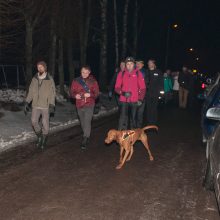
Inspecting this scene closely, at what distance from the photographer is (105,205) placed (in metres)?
5.81

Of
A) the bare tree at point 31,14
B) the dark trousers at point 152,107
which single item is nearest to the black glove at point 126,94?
the dark trousers at point 152,107

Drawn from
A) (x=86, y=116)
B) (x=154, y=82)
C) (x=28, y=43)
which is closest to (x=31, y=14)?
(x=28, y=43)

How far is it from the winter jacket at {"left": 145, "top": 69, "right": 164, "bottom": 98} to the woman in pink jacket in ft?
9.29

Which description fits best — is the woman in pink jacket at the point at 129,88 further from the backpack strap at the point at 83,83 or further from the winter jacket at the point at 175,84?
the winter jacket at the point at 175,84

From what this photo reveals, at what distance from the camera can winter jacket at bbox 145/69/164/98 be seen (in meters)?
12.7

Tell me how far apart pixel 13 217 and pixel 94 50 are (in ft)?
116

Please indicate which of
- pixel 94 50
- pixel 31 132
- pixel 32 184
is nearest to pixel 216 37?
pixel 94 50

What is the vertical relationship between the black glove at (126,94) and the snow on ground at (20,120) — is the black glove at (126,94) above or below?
above

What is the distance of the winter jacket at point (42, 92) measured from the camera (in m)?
9.48

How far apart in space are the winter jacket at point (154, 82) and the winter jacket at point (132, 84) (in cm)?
293

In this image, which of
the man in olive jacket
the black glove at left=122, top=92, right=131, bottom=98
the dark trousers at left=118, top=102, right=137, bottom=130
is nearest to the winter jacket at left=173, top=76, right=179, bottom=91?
the dark trousers at left=118, top=102, right=137, bottom=130

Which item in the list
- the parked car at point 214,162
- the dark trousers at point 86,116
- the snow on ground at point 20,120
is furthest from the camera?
the snow on ground at point 20,120

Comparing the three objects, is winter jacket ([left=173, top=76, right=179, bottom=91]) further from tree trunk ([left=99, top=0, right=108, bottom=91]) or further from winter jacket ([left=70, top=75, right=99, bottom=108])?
winter jacket ([left=70, top=75, right=99, bottom=108])

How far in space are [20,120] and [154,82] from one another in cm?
491
